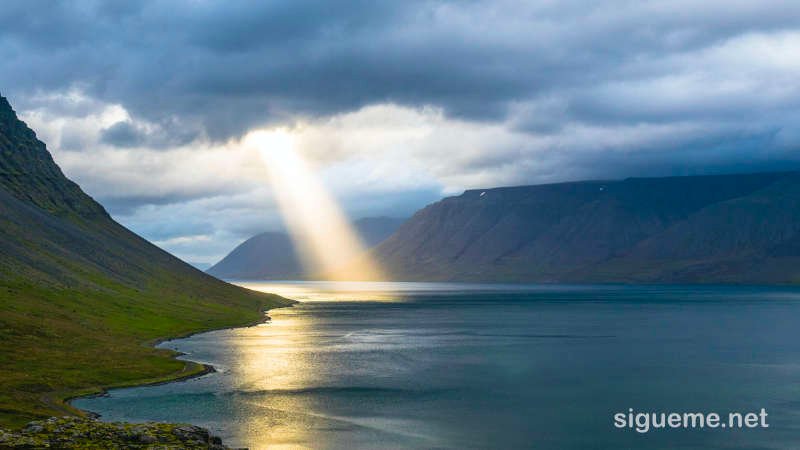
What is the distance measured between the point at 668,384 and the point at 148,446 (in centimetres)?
7012

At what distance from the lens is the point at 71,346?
124m

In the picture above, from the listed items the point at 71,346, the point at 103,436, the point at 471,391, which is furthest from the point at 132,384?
the point at 471,391

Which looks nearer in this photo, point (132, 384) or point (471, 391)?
point (471, 391)

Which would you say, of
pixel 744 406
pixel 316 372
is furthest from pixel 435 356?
pixel 744 406

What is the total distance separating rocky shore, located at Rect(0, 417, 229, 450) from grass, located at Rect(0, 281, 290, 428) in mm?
8733

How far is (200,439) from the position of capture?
63.6 metres

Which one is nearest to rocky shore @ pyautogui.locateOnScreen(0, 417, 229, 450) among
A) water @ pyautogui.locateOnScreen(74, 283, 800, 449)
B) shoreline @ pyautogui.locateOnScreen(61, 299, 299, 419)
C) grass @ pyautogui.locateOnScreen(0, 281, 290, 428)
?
water @ pyautogui.locateOnScreen(74, 283, 800, 449)

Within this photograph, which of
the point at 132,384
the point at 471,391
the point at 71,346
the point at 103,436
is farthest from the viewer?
the point at 71,346

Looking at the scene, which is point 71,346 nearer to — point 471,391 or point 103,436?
point 471,391

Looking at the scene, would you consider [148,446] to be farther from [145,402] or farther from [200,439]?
[145,402]

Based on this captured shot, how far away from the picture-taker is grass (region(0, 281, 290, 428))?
88312mm

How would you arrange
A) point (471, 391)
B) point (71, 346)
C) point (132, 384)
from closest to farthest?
1. point (471, 391)
2. point (132, 384)
3. point (71, 346)

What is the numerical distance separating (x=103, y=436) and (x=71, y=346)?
69.3m

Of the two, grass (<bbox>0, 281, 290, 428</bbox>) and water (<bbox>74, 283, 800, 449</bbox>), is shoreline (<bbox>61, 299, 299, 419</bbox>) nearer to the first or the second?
grass (<bbox>0, 281, 290, 428</bbox>)
